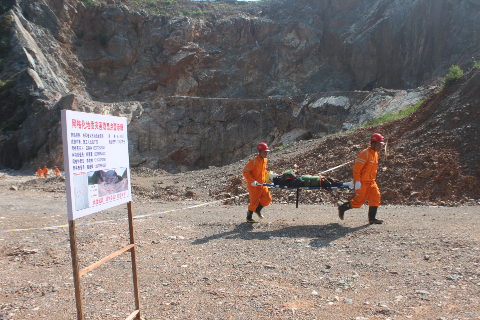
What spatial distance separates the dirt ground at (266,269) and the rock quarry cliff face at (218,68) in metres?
15.7

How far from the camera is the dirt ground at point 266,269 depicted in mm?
3105

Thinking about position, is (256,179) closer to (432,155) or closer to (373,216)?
(373,216)

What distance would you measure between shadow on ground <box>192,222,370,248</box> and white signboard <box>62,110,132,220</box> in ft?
9.36

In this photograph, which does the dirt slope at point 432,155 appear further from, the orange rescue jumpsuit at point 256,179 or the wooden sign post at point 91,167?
the wooden sign post at point 91,167

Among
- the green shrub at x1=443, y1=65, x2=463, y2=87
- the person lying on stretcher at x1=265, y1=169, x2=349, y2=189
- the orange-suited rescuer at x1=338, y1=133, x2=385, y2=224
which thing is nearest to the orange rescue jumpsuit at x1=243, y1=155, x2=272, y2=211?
the person lying on stretcher at x1=265, y1=169, x2=349, y2=189

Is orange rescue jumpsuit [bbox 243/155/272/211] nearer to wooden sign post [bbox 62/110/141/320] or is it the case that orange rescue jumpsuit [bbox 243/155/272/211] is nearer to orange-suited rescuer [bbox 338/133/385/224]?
orange-suited rescuer [bbox 338/133/385/224]

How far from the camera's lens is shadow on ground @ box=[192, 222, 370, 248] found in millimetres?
5270

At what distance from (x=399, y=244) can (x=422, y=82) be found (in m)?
33.9

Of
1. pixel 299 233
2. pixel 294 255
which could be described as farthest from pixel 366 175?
pixel 294 255

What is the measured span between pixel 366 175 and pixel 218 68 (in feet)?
118

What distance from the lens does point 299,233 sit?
18.4ft

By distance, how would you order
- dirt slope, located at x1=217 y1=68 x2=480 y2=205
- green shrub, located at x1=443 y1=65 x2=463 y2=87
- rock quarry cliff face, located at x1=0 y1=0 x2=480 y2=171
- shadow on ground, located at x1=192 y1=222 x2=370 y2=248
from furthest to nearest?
rock quarry cliff face, located at x1=0 y1=0 x2=480 y2=171 < green shrub, located at x1=443 y1=65 x2=463 y2=87 < dirt slope, located at x1=217 y1=68 x2=480 y2=205 < shadow on ground, located at x1=192 y1=222 x2=370 y2=248

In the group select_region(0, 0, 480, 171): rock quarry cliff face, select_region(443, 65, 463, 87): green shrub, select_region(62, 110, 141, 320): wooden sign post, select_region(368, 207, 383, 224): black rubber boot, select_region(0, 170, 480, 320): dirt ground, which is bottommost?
select_region(0, 170, 480, 320): dirt ground

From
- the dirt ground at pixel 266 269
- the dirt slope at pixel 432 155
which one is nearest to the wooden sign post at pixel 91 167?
the dirt ground at pixel 266 269
